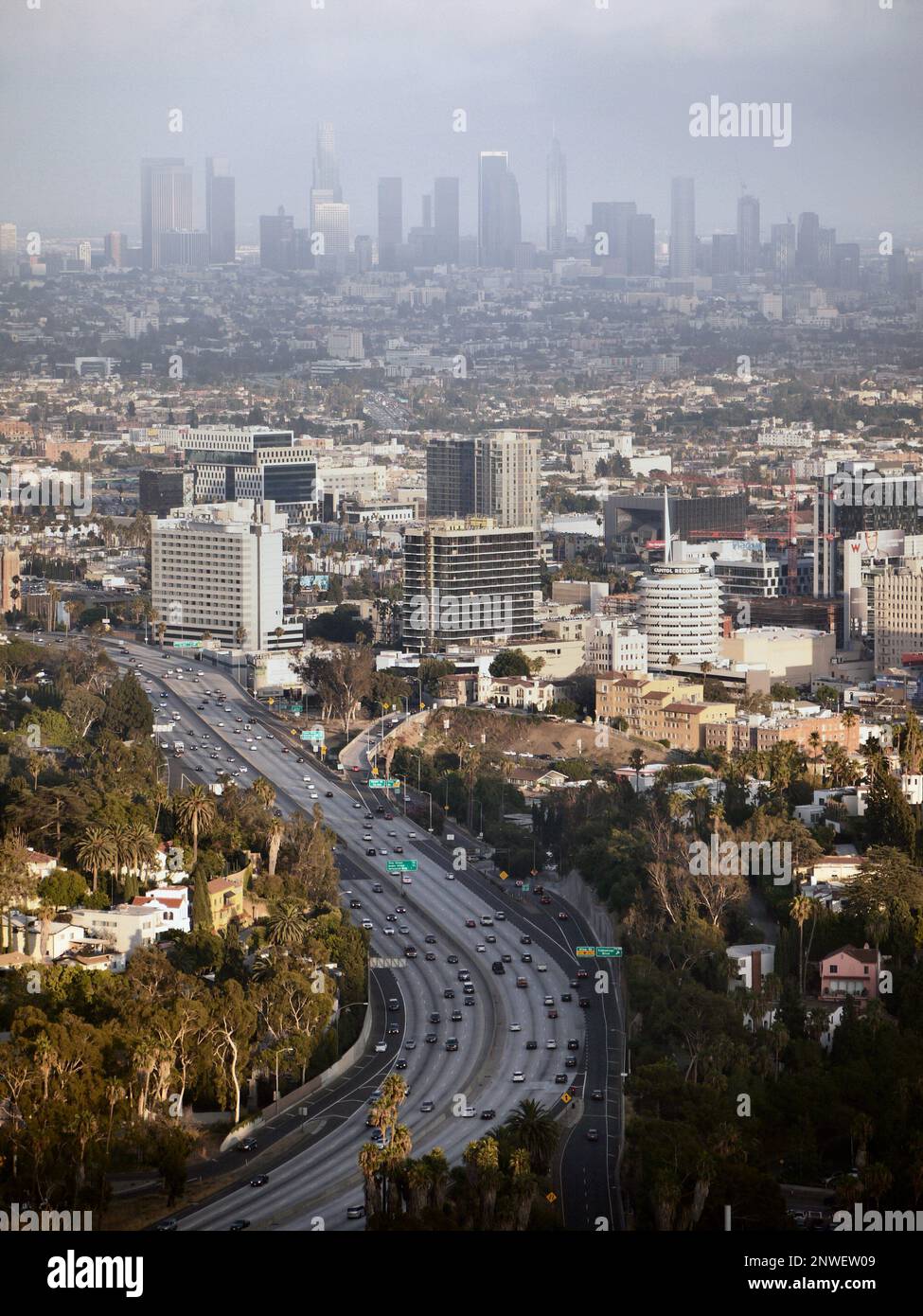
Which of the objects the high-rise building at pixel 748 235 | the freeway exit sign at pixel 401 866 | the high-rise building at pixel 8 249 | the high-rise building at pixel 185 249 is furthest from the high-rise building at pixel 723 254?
the freeway exit sign at pixel 401 866

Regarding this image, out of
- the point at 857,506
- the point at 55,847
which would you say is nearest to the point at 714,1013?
the point at 55,847

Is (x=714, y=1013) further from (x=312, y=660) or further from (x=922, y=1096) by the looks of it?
(x=312, y=660)

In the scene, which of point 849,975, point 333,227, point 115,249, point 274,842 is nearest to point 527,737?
point 274,842

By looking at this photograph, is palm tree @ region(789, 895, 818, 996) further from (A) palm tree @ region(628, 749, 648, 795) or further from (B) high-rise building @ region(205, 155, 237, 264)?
(B) high-rise building @ region(205, 155, 237, 264)

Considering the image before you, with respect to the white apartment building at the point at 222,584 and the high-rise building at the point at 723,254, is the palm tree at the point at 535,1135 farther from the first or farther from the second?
the high-rise building at the point at 723,254

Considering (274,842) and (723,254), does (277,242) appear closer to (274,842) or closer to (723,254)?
(723,254)

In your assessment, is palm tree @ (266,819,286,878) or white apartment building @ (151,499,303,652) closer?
palm tree @ (266,819,286,878)

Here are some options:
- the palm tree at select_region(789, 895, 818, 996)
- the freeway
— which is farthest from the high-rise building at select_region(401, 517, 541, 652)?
the palm tree at select_region(789, 895, 818, 996)
